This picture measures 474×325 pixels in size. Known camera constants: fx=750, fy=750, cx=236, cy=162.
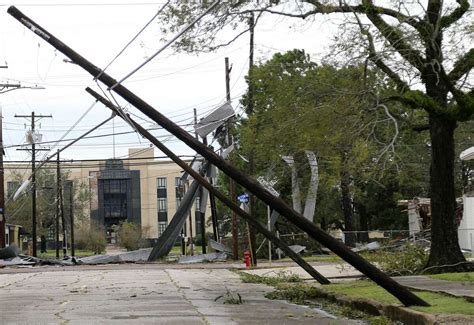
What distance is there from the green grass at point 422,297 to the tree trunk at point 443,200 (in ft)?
6.96

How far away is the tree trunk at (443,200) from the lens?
18359 millimetres

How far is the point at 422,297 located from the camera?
41.4 ft

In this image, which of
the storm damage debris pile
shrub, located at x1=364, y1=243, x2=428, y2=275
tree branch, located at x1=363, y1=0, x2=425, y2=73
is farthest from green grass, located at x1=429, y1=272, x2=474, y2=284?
the storm damage debris pile

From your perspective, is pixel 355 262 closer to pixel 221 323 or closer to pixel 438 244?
pixel 221 323

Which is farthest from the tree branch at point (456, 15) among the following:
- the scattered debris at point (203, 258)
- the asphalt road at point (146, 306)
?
the scattered debris at point (203, 258)

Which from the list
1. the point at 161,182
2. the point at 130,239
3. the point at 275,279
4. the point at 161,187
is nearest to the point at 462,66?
the point at 275,279

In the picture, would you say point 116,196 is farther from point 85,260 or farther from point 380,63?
point 380,63

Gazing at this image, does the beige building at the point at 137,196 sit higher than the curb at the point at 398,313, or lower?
higher

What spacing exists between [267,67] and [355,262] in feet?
29.5

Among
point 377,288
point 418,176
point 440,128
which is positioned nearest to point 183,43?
point 440,128

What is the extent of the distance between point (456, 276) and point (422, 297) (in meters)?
4.39

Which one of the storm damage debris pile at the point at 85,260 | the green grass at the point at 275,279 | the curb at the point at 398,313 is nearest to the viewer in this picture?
the curb at the point at 398,313

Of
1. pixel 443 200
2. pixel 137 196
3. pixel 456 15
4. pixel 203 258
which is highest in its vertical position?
pixel 137 196

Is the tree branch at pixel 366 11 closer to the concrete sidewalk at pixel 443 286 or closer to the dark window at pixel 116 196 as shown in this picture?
the concrete sidewalk at pixel 443 286
